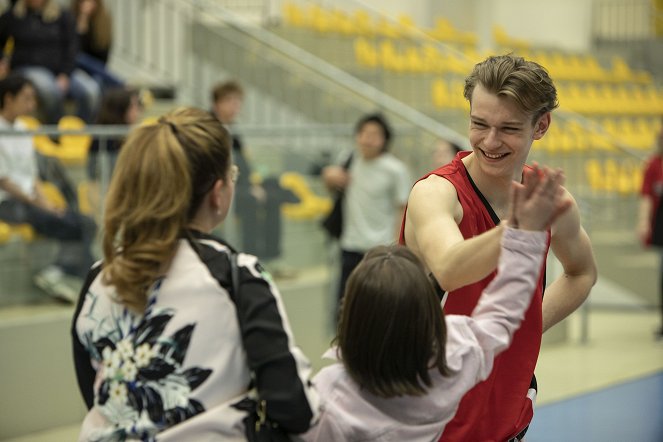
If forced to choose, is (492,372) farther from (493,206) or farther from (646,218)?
(646,218)

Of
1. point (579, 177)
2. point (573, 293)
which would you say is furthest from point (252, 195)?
point (579, 177)

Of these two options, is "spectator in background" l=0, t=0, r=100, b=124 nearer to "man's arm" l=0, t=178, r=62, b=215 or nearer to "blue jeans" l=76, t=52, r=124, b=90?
"blue jeans" l=76, t=52, r=124, b=90

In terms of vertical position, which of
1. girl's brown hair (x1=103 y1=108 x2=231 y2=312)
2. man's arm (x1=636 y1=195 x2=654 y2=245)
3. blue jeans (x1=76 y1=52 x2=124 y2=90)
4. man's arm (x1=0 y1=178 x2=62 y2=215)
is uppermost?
girl's brown hair (x1=103 y1=108 x2=231 y2=312)

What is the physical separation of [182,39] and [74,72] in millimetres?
2221

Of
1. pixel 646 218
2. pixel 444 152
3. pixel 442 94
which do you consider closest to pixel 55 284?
pixel 444 152

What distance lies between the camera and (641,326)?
875cm

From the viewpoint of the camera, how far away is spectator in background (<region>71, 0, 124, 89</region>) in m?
8.69

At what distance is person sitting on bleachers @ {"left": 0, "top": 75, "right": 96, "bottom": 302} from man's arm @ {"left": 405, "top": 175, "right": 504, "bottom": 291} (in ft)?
10.5

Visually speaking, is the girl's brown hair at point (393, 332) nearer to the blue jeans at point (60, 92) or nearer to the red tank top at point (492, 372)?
the red tank top at point (492, 372)

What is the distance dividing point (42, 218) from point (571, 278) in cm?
341

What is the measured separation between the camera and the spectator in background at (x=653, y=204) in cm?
791

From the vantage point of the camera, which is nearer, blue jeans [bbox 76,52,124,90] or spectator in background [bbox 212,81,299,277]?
spectator in background [bbox 212,81,299,277]

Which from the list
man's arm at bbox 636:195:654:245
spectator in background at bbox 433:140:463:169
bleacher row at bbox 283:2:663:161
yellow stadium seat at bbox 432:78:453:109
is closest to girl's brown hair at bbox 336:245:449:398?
spectator in background at bbox 433:140:463:169

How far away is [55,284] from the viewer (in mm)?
5484
